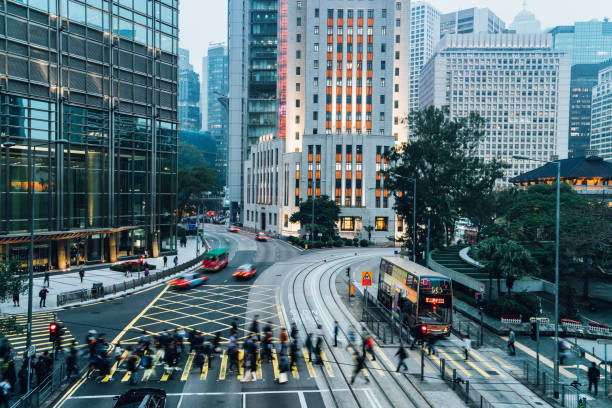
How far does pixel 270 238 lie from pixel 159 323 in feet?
186

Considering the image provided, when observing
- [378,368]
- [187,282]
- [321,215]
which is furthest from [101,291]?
[321,215]

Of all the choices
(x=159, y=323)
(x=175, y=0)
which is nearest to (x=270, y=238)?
(x=175, y=0)

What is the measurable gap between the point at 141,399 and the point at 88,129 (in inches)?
1529

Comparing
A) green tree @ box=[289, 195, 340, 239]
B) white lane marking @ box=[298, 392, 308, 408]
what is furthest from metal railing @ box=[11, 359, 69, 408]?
green tree @ box=[289, 195, 340, 239]

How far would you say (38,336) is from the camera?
23.7 metres

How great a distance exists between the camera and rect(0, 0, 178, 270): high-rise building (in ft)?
129

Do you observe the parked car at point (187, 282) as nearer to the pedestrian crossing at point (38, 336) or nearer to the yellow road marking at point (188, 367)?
the pedestrian crossing at point (38, 336)

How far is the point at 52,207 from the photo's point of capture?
42.1 metres

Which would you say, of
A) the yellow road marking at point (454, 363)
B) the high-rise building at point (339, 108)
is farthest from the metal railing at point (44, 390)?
the high-rise building at point (339, 108)

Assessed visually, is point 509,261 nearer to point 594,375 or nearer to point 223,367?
point 594,375

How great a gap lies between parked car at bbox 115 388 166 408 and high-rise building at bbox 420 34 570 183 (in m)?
193

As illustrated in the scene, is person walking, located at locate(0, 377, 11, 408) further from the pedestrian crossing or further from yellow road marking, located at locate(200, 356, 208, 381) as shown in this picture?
yellow road marking, located at locate(200, 356, 208, 381)

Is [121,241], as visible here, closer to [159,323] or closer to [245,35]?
[159,323]

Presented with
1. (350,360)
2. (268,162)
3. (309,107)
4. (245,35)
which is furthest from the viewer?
(245,35)
